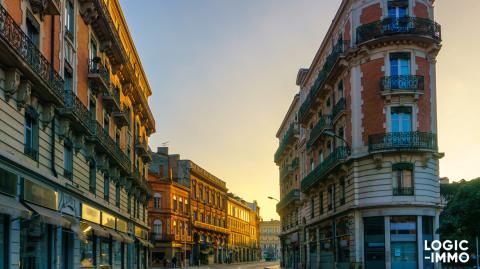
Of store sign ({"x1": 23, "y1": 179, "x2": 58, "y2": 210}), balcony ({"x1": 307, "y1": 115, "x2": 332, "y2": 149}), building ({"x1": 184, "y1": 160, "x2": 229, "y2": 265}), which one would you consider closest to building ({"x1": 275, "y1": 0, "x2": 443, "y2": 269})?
balcony ({"x1": 307, "y1": 115, "x2": 332, "y2": 149})

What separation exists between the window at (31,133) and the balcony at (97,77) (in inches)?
354

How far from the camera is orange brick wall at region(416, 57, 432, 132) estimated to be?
3494 centimetres

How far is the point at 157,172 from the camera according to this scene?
86.0 m

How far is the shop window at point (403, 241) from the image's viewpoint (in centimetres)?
3394

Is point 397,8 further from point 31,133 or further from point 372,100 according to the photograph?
point 31,133

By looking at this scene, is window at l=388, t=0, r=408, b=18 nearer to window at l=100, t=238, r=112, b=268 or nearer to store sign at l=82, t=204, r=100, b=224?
store sign at l=82, t=204, r=100, b=224

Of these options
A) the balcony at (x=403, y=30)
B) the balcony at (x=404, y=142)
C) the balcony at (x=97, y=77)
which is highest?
the balcony at (x=403, y=30)

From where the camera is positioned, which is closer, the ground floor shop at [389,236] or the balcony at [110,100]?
the balcony at [110,100]

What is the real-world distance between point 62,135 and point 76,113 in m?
1.51

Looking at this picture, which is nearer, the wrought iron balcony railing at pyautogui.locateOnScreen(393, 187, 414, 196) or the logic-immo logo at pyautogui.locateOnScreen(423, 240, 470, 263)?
the logic-immo logo at pyautogui.locateOnScreen(423, 240, 470, 263)

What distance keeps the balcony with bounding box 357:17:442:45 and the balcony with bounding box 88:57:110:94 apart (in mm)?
15038

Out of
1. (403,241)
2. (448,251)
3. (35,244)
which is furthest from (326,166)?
(35,244)

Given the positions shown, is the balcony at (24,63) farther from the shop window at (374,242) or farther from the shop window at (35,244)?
the shop window at (374,242)

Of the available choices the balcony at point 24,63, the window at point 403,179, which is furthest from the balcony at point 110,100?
the window at point 403,179
